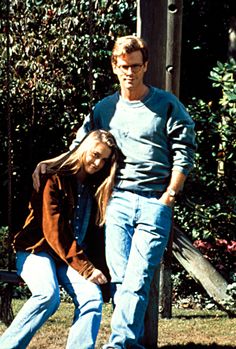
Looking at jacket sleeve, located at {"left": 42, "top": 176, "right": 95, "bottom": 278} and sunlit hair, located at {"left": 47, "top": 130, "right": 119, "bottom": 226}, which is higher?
sunlit hair, located at {"left": 47, "top": 130, "right": 119, "bottom": 226}

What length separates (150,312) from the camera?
19.8ft

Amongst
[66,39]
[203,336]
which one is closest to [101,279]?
[203,336]

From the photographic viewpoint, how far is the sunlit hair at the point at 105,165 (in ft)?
17.4

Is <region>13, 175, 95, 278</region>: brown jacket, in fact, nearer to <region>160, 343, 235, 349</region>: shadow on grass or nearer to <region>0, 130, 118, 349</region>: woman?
<region>0, 130, 118, 349</region>: woman

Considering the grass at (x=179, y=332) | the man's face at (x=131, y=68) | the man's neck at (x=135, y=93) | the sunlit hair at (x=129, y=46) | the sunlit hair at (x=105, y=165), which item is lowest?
the grass at (x=179, y=332)

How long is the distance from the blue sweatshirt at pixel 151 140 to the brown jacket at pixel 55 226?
0.31m

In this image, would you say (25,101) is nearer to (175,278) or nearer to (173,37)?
(175,278)

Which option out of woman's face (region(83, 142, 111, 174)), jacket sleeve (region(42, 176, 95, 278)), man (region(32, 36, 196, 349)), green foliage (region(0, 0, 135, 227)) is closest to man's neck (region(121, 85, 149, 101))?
man (region(32, 36, 196, 349))

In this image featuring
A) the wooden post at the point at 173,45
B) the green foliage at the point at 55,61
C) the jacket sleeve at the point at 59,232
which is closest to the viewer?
the jacket sleeve at the point at 59,232

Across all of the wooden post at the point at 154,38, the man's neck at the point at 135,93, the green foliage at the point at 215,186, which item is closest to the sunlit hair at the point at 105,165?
the man's neck at the point at 135,93

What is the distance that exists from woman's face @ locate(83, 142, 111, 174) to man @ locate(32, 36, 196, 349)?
0.40 ft

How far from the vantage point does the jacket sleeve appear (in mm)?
5207

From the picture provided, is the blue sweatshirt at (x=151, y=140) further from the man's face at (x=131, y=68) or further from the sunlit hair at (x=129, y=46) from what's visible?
the sunlit hair at (x=129, y=46)

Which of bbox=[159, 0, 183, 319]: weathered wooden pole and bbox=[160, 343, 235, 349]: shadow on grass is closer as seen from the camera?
bbox=[160, 343, 235, 349]: shadow on grass
